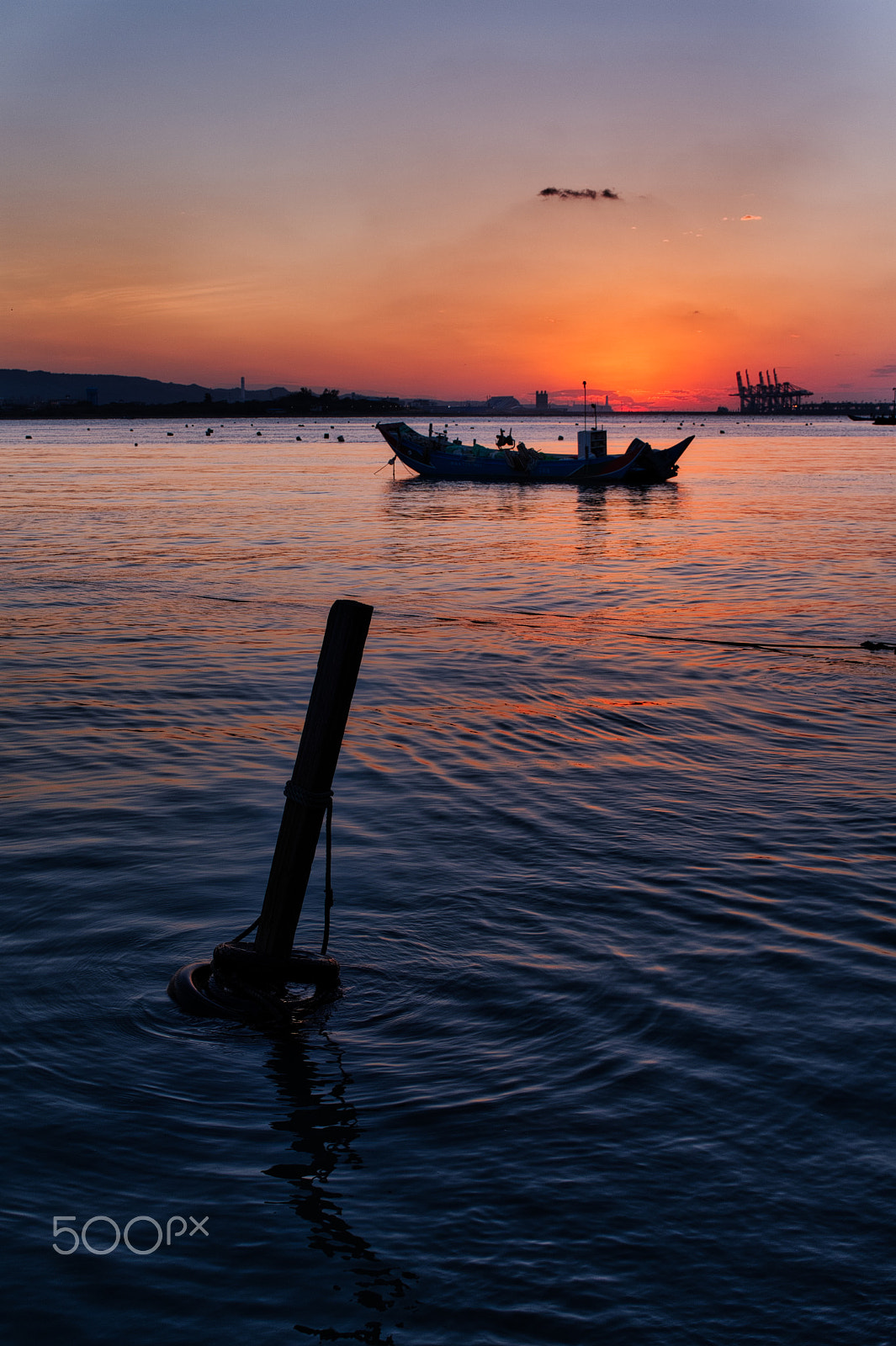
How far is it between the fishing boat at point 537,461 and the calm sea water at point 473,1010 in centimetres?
4431

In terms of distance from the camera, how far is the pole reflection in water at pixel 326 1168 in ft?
12.5

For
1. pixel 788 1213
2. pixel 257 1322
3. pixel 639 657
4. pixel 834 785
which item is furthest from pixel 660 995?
pixel 639 657

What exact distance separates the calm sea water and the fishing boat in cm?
4431

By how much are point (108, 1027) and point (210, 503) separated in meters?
40.8

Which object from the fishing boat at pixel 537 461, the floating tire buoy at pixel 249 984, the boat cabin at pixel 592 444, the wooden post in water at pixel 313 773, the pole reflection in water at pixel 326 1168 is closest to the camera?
the pole reflection in water at pixel 326 1168

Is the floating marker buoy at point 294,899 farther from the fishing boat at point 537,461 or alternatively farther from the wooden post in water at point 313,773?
the fishing boat at point 537,461

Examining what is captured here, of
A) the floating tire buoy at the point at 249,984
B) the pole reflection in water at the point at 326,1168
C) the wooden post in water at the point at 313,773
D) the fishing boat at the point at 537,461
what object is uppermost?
the fishing boat at the point at 537,461

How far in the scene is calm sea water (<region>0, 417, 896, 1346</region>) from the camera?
3896mm

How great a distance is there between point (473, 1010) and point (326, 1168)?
146 centimetres

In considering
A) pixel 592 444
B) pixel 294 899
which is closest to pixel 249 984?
pixel 294 899

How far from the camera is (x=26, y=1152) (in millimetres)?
4586

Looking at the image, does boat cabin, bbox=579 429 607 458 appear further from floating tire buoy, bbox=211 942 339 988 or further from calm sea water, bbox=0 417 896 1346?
floating tire buoy, bbox=211 942 339 988

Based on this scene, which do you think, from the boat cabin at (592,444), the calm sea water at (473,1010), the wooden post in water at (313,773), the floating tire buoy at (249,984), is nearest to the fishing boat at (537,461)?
the boat cabin at (592,444)

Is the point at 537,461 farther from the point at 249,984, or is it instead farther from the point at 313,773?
the point at 249,984
